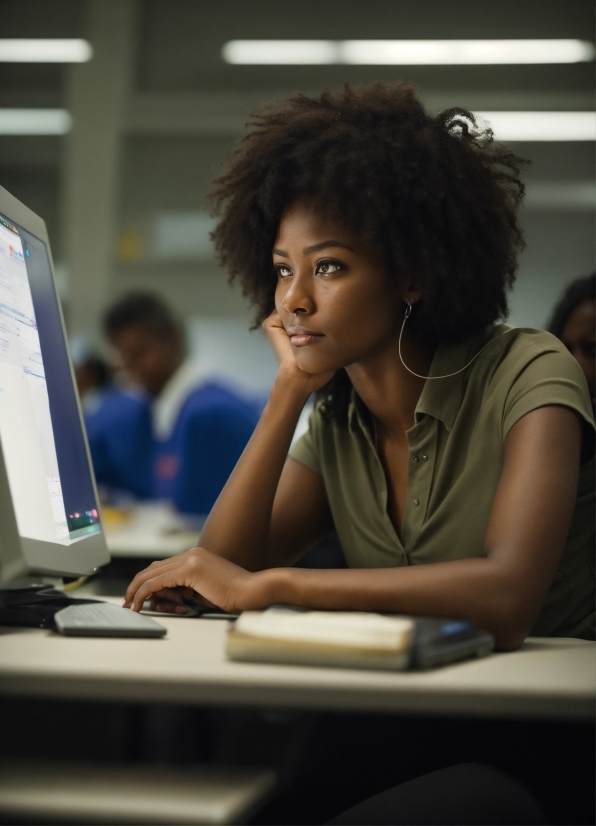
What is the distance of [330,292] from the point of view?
123 centimetres

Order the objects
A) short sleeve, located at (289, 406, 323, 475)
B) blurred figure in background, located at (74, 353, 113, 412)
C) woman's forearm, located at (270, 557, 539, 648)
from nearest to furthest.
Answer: woman's forearm, located at (270, 557, 539, 648), short sleeve, located at (289, 406, 323, 475), blurred figure in background, located at (74, 353, 113, 412)

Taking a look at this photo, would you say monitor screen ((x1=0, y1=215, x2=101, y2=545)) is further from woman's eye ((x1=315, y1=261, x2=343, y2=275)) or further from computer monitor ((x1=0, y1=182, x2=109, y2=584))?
woman's eye ((x1=315, y1=261, x2=343, y2=275))

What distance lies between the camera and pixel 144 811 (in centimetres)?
67

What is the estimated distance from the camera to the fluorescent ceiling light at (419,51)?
4.88 metres

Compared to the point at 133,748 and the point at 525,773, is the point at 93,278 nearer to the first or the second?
the point at 133,748

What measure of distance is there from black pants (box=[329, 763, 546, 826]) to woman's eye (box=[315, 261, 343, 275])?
2.37 feet

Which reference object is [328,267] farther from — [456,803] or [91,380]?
[91,380]

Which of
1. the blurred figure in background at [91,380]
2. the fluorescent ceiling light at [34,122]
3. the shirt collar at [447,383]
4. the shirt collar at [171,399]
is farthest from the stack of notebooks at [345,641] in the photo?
the fluorescent ceiling light at [34,122]

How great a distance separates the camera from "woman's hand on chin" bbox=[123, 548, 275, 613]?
95 centimetres

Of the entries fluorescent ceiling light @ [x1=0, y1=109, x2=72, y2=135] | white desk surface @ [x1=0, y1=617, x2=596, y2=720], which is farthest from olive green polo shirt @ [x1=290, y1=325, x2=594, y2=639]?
fluorescent ceiling light @ [x1=0, y1=109, x2=72, y2=135]

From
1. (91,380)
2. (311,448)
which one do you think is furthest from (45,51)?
(311,448)

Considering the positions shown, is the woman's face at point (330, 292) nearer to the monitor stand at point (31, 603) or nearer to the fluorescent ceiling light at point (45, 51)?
the monitor stand at point (31, 603)

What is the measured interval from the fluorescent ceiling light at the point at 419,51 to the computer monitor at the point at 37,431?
426cm

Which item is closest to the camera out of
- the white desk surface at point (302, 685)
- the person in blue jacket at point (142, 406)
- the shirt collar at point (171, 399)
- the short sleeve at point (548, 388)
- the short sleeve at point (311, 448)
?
the white desk surface at point (302, 685)
